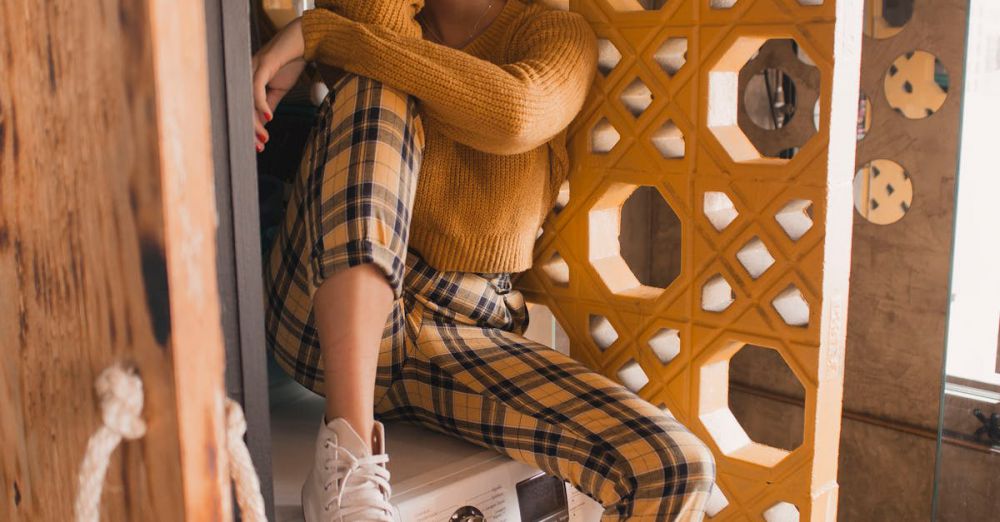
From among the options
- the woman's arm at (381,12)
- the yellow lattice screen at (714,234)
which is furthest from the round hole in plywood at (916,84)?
the woman's arm at (381,12)

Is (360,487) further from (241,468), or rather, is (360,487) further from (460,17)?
(460,17)

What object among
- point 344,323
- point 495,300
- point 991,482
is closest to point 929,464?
point 991,482

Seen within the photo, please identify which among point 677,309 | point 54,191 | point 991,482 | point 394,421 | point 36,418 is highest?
point 54,191

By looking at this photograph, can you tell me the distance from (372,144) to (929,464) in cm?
148

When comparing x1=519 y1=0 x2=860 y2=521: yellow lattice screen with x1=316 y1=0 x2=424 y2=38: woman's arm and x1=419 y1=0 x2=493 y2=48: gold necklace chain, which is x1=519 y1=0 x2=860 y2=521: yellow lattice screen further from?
x1=316 y1=0 x2=424 y2=38: woman's arm

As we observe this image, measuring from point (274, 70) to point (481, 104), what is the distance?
23 cm

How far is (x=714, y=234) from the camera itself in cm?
110

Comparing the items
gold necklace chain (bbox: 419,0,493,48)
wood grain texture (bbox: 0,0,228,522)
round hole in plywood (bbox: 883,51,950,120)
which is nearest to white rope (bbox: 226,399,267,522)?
wood grain texture (bbox: 0,0,228,522)

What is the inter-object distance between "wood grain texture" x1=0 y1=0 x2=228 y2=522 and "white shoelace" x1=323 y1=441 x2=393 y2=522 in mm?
433

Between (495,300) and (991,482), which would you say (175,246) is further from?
(991,482)

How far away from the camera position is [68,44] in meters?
0.38

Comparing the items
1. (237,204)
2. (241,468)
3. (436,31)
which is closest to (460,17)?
(436,31)

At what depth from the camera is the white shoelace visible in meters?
0.86

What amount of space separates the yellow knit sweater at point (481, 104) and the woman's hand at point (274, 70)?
0.02m
